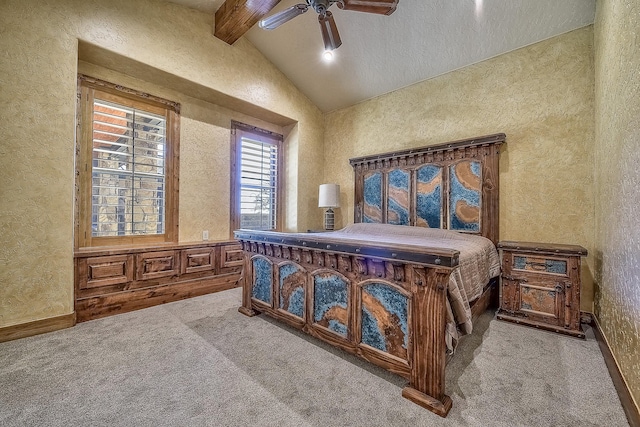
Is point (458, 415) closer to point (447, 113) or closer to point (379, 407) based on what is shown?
point (379, 407)

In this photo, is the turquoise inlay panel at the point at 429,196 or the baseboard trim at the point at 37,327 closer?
the baseboard trim at the point at 37,327

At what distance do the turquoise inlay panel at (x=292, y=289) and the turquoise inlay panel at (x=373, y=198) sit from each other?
86.1 inches

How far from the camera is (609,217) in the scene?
2107 millimetres

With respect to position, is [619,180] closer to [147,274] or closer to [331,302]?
[331,302]

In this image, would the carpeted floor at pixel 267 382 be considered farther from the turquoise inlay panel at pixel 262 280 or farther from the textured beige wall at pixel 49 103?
the textured beige wall at pixel 49 103

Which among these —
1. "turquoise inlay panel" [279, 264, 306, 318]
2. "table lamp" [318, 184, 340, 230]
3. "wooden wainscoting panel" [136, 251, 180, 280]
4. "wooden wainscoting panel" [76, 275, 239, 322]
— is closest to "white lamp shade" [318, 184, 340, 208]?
"table lamp" [318, 184, 340, 230]

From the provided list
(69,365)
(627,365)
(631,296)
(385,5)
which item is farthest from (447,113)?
(69,365)

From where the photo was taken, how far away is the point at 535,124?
2.99 meters

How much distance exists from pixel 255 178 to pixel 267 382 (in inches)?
128

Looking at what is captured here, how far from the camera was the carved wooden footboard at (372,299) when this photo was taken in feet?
4.86

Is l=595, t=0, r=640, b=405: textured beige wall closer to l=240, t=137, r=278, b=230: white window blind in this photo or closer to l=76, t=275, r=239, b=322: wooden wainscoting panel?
l=76, t=275, r=239, b=322: wooden wainscoting panel

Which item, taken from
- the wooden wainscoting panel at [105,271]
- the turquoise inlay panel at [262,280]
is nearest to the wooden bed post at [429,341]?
the turquoise inlay panel at [262,280]

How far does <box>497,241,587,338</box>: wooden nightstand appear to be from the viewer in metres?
2.37

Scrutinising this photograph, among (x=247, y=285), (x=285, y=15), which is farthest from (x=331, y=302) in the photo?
(x=285, y=15)
